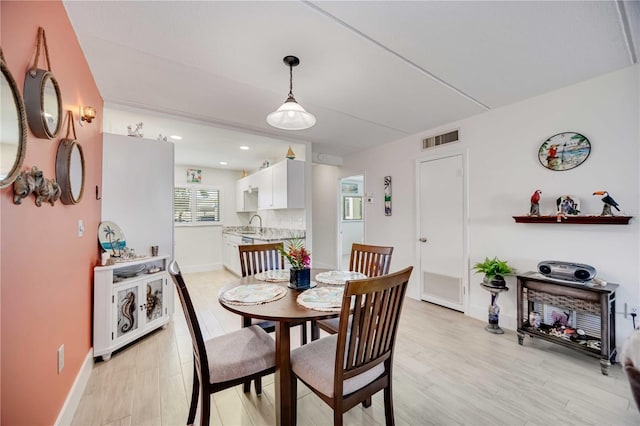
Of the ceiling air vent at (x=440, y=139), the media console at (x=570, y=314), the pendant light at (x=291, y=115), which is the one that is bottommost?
the media console at (x=570, y=314)

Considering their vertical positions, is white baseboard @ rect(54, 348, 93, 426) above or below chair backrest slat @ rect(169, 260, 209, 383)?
below

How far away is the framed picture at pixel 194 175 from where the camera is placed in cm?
598

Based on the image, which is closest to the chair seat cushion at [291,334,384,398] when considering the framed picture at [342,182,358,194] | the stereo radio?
the stereo radio

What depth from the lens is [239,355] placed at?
1494 mm

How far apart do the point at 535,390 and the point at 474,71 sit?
101 inches

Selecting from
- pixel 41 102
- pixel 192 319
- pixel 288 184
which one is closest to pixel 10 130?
pixel 41 102

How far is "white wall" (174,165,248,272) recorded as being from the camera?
19.3ft

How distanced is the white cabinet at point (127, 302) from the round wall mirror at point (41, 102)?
142 cm

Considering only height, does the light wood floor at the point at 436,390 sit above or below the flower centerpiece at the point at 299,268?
below

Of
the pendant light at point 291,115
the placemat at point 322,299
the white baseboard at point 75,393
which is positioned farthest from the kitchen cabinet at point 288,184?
the white baseboard at point 75,393

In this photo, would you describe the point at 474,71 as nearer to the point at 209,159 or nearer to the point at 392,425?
the point at 392,425

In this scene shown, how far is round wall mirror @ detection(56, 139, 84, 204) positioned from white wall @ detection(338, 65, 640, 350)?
3850 millimetres

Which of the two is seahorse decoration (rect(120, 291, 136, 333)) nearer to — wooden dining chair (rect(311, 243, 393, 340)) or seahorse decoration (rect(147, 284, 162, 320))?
seahorse decoration (rect(147, 284, 162, 320))

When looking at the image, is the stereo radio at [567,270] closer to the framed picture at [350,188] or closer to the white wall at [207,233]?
the framed picture at [350,188]
